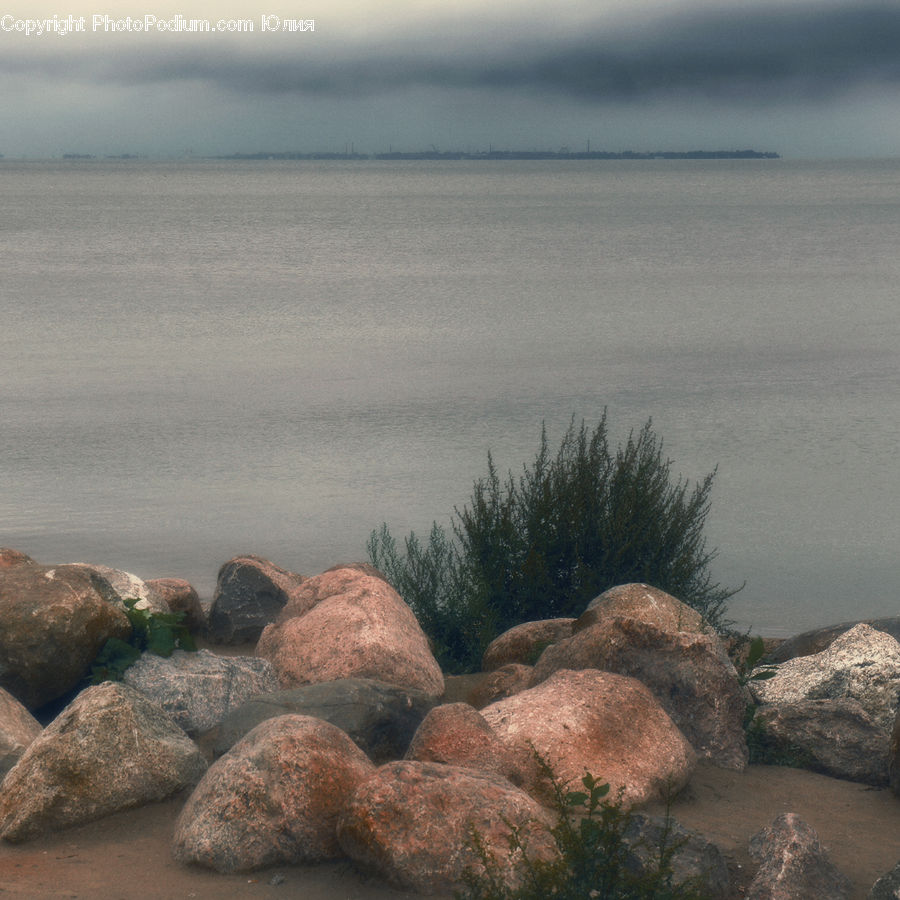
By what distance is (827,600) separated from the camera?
11.9 m

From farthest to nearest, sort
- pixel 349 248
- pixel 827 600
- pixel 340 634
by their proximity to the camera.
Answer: pixel 349 248, pixel 827 600, pixel 340 634

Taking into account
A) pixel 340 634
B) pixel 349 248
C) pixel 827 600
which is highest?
pixel 349 248

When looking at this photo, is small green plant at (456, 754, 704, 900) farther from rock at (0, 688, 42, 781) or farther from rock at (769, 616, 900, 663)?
rock at (769, 616, 900, 663)

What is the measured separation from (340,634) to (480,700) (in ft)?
3.08

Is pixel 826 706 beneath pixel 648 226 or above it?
beneath

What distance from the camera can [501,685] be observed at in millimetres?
7051

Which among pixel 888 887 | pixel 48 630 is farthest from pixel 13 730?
pixel 888 887

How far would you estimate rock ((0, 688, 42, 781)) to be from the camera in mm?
5941

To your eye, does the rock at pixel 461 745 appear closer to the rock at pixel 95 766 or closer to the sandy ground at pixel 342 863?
the sandy ground at pixel 342 863

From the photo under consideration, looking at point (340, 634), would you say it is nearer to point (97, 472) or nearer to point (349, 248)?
point (97, 472)

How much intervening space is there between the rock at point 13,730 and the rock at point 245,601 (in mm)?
2585

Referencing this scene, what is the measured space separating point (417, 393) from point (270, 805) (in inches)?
732

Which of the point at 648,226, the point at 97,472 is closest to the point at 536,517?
the point at 97,472

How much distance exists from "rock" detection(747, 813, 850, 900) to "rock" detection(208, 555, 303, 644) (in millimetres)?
4731
